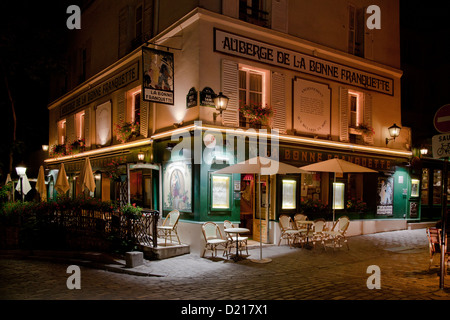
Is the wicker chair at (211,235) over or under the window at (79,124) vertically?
under

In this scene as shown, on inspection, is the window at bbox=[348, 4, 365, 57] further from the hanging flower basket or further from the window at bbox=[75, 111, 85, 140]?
the window at bbox=[75, 111, 85, 140]

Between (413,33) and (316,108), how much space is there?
11772 mm

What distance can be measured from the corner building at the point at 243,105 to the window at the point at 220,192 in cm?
3

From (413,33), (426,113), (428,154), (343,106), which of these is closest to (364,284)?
(343,106)

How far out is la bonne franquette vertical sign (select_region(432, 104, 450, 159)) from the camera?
21.4 feet

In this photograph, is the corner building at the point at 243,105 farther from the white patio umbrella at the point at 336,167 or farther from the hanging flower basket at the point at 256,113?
the white patio umbrella at the point at 336,167

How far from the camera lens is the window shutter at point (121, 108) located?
48.5 feet

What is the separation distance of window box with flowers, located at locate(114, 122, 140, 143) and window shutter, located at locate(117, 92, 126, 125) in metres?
0.33

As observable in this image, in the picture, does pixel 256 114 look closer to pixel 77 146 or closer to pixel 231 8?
pixel 231 8

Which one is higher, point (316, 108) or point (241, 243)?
point (316, 108)

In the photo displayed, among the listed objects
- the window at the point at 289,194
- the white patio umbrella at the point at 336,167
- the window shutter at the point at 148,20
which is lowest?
the window at the point at 289,194

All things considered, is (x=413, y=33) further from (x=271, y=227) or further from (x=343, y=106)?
(x=271, y=227)

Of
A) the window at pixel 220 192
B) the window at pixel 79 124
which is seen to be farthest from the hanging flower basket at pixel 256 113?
the window at pixel 79 124

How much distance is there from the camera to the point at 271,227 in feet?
38.5
